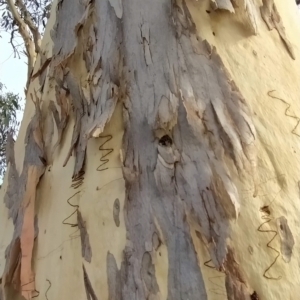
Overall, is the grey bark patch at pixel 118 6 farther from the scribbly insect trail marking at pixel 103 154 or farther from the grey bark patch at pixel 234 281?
the grey bark patch at pixel 234 281

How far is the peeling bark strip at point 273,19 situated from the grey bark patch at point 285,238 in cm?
32

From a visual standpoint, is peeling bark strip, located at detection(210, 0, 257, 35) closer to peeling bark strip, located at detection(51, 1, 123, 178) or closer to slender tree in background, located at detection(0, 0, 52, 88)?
peeling bark strip, located at detection(51, 1, 123, 178)

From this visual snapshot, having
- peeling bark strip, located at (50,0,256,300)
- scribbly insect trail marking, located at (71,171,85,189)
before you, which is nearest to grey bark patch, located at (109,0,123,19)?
peeling bark strip, located at (50,0,256,300)

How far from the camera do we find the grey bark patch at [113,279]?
2.10ft

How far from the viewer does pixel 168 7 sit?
80 centimetres

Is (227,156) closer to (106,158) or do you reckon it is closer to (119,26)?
(106,158)

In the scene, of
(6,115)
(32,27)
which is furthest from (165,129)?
(6,115)

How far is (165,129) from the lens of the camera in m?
0.69

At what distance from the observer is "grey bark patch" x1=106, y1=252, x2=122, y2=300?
25.2 inches

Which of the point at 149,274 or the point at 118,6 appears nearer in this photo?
the point at 149,274

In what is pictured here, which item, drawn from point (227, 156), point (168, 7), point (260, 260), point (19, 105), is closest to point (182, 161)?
point (227, 156)

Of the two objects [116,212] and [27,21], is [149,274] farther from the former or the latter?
[27,21]

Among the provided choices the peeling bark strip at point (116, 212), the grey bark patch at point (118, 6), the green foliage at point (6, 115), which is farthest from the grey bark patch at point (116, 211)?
the green foliage at point (6, 115)

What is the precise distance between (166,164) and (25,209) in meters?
0.31
